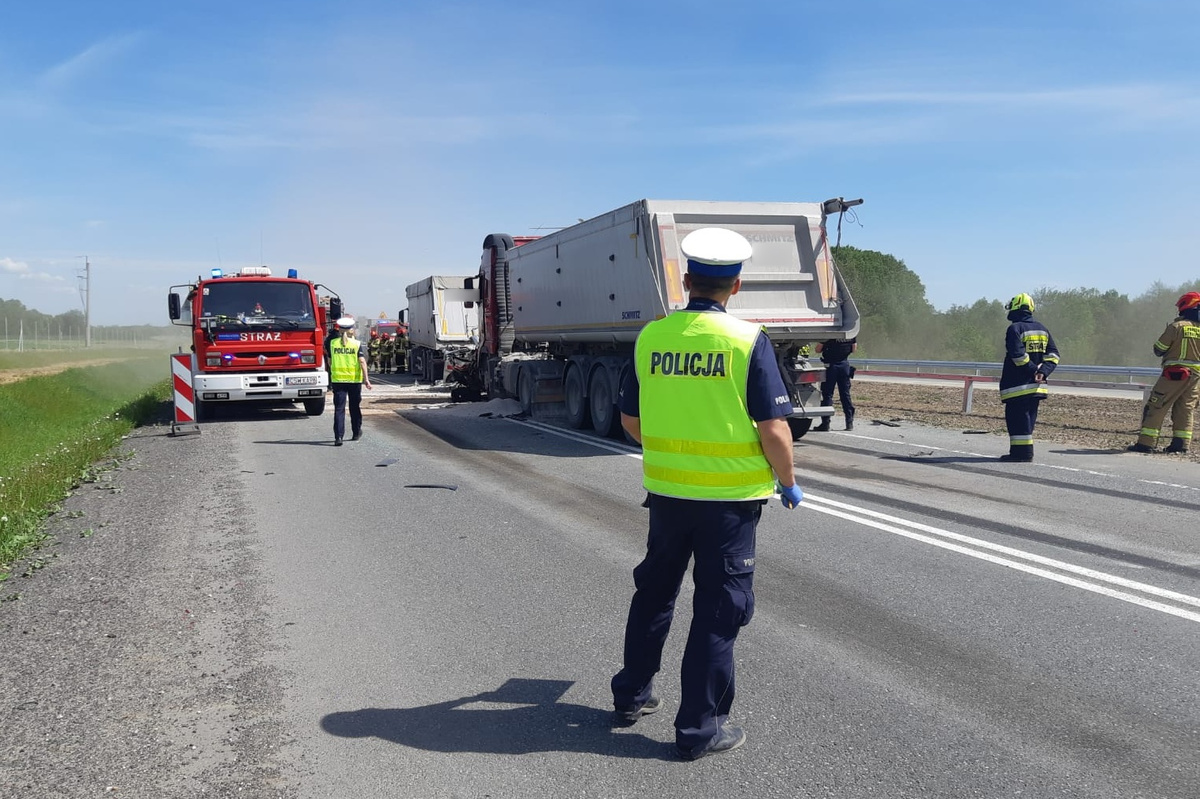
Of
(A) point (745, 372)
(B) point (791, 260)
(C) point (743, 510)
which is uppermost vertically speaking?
(B) point (791, 260)

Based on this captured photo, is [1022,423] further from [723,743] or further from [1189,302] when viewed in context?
[723,743]

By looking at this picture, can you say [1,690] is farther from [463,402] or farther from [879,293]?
[879,293]

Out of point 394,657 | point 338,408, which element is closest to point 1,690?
point 394,657

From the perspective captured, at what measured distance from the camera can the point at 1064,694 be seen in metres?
4.07

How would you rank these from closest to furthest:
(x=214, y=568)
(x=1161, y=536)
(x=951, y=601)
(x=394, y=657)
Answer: (x=394, y=657)
(x=951, y=601)
(x=214, y=568)
(x=1161, y=536)

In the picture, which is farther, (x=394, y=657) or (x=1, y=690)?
(x=394, y=657)

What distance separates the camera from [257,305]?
16109 mm

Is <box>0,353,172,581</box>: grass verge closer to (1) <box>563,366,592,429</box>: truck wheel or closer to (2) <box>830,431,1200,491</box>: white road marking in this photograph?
(1) <box>563,366,592,429</box>: truck wheel

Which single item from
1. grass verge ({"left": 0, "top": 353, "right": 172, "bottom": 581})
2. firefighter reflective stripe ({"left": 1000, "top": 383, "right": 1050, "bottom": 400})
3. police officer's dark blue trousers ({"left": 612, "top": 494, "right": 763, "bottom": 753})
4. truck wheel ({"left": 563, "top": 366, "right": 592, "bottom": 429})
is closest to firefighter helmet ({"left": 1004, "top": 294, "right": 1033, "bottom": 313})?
firefighter reflective stripe ({"left": 1000, "top": 383, "right": 1050, "bottom": 400})

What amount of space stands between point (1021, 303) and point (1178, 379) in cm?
242

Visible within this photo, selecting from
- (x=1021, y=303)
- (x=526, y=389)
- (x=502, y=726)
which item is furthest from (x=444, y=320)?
(x=502, y=726)

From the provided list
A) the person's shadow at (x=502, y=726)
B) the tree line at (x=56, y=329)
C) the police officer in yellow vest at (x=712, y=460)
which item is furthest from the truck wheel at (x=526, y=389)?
the tree line at (x=56, y=329)

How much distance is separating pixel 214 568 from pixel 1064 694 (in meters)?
5.07

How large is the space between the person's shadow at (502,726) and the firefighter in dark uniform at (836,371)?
9.56m
